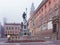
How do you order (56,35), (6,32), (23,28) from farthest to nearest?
1. (6,32)
2. (23,28)
3. (56,35)

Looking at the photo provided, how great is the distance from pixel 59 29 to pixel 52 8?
697cm

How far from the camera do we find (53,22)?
146 ft

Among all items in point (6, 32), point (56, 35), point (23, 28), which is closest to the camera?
point (56, 35)

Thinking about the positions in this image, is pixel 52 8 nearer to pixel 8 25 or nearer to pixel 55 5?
pixel 55 5

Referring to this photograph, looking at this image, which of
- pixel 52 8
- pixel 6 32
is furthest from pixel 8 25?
pixel 52 8

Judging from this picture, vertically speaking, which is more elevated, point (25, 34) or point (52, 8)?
point (52, 8)

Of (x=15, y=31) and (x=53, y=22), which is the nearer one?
(x=53, y=22)

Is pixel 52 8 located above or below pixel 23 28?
above

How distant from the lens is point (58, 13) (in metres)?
42.3

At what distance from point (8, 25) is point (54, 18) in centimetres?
7988

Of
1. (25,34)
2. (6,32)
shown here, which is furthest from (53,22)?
A: (6,32)

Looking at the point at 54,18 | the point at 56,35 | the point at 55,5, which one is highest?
the point at 55,5

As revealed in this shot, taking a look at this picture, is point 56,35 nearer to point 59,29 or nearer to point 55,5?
point 59,29

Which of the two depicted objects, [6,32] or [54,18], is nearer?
Result: [54,18]
